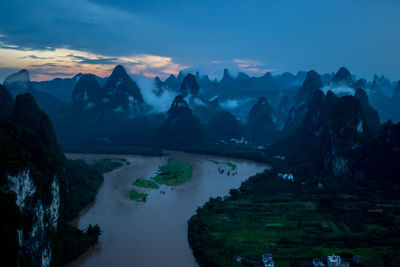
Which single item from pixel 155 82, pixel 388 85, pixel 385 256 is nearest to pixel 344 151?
pixel 385 256

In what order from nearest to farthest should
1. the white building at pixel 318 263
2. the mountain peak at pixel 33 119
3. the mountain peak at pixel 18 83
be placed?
the white building at pixel 318 263
the mountain peak at pixel 33 119
the mountain peak at pixel 18 83

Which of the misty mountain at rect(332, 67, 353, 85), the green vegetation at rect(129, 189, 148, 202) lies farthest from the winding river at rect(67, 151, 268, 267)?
the misty mountain at rect(332, 67, 353, 85)

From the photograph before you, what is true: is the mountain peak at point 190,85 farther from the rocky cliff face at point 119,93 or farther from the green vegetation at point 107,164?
the green vegetation at point 107,164

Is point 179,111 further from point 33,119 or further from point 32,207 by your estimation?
point 32,207

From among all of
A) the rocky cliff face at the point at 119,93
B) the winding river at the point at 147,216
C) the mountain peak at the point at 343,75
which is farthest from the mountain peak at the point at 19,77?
the mountain peak at the point at 343,75

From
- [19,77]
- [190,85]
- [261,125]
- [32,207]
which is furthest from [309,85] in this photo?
[32,207]

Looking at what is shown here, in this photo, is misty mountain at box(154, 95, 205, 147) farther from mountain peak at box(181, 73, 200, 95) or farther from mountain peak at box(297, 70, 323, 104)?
mountain peak at box(297, 70, 323, 104)

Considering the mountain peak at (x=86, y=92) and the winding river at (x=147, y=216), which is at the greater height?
the mountain peak at (x=86, y=92)
